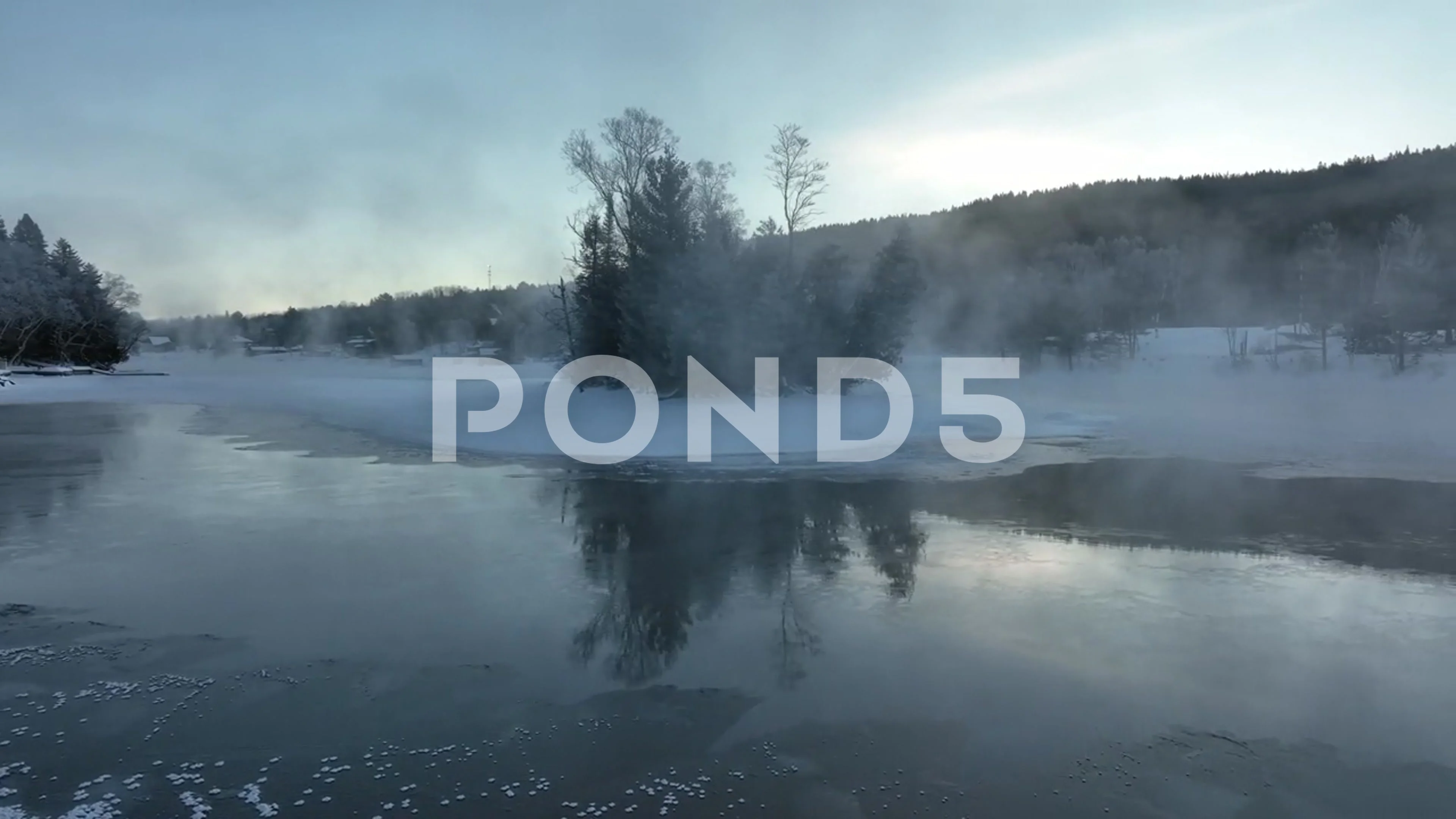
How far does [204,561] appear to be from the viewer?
9.35 meters

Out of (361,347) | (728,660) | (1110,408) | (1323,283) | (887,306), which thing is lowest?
(728,660)

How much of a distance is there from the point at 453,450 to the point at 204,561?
10060 mm

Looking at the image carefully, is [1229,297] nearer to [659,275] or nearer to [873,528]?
[659,275]

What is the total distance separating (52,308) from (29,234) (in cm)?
1805

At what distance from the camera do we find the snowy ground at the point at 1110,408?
19.4 m

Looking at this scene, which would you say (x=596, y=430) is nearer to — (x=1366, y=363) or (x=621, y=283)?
(x=621, y=283)

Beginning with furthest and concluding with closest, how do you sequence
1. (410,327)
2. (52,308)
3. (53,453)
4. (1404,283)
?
(410,327)
(52,308)
(1404,283)
(53,453)

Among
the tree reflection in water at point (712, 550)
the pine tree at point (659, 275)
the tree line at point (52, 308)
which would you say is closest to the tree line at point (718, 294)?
the pine tree at point (659, 275)

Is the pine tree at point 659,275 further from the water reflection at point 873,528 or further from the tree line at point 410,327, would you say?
the tree line at point 410,327

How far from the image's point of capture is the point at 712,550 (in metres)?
9.99

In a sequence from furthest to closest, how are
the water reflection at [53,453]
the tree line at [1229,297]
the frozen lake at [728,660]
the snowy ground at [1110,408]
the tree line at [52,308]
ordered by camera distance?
the tree line at [52,308] < the tree line at [1229,297] < the snowy ground at [1110,408] < the water reflection at [53,453] < the frozen lake at [728,660]

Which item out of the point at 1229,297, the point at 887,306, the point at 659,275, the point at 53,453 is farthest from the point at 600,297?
the point at 1229,297

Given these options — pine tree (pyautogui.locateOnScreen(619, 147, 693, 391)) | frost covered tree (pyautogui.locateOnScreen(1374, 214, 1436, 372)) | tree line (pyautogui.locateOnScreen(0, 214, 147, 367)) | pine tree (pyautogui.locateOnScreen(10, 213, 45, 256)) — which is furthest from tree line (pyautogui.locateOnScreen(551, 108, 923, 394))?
pine tree (pyautogui.locateOnScreen(10, 213, 45, 256))

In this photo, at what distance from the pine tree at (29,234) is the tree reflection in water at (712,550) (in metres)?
77.6
